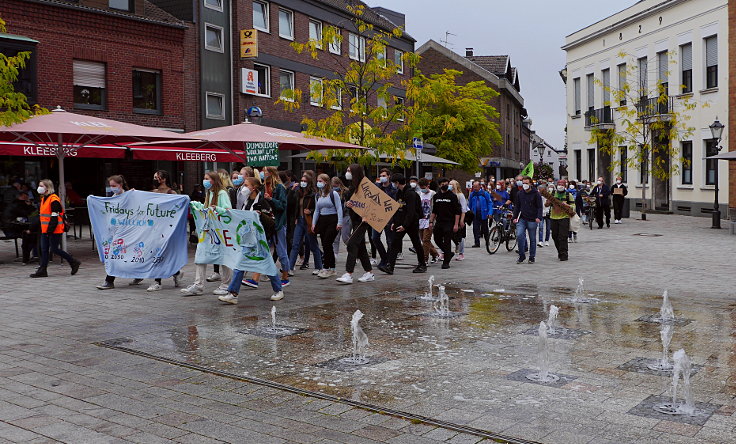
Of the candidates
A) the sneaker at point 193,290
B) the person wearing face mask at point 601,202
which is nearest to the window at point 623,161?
the person wearing face mask at point 601,202

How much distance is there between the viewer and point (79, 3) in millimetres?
26734

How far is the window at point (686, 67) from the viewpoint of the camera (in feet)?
121

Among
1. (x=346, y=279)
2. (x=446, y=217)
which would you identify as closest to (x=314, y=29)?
(x=446, y=217)

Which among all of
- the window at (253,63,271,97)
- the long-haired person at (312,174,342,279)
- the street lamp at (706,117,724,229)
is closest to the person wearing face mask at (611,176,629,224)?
the street lamp at (706,117,724,229)

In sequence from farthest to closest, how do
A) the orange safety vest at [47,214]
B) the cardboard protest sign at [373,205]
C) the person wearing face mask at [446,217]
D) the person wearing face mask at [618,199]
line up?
the person wearing face mask at [618,199] → the person wearing face mask at [446,217] → the orange safety vest at [47,214] → the cardboard protest sign at [373,205]

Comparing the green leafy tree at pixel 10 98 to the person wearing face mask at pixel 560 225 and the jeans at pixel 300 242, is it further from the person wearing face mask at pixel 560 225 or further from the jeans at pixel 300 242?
the person wearing face mask at pixel 560 225

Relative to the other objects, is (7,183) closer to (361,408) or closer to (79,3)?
(79,3)

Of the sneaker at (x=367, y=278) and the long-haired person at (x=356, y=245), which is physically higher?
the long-haired person at (x=356, y=245)

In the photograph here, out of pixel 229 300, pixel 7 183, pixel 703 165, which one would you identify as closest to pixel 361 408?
pixel 229 300

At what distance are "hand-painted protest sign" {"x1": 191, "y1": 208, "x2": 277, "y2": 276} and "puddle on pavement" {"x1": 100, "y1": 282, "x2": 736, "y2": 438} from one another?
58 cm

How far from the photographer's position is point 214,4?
31750mm

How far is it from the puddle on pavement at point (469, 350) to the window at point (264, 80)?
79.0ft

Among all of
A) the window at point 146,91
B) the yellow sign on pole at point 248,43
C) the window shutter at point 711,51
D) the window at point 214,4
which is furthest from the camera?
the window shutter at point 711,51

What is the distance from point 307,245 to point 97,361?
7517 millimetres
